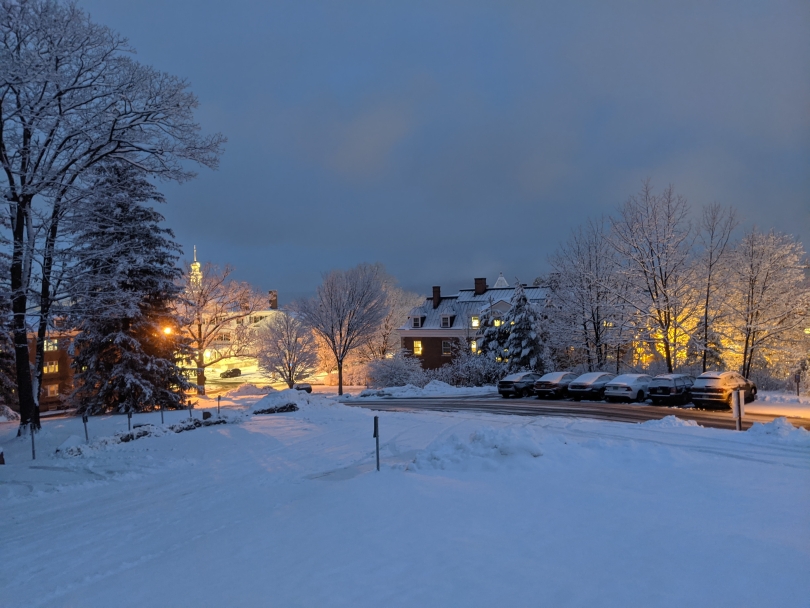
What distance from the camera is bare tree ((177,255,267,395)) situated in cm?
3938

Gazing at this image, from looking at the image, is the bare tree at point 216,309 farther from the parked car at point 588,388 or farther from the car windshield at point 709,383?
the car windshield at point 709,383

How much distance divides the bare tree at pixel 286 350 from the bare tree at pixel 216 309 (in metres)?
1.58

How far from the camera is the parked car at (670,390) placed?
23.3 metres

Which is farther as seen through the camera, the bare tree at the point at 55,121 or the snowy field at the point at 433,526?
the bare tree at the point at 55,121

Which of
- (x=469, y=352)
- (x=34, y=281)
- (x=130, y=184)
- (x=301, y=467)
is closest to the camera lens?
(x=301, y=467)

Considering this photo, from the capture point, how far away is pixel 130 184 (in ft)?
76.0

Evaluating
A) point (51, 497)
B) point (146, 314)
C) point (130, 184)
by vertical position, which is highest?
point (130, 184)

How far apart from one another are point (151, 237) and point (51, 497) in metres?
16.2

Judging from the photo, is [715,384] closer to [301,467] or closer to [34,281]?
[301,467]

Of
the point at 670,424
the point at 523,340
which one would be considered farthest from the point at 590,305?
the point at 670,424

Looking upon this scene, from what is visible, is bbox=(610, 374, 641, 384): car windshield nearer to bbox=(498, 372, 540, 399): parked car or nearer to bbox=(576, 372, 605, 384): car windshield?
bbox=(576, 372, 605, 384): car windshield

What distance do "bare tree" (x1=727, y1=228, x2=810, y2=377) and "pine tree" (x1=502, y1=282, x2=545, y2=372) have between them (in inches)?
494

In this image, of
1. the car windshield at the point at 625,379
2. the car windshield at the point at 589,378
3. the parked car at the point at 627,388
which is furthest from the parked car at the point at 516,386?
the car windshield at the point at 625,379

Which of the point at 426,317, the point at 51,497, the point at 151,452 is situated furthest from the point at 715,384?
the point at 426,317
